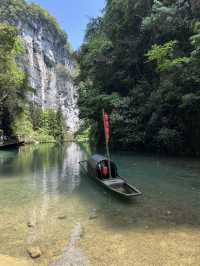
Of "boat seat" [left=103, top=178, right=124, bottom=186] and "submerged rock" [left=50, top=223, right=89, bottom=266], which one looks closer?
"submerged rock" [left=50, top=223, right=89, bottom=266]

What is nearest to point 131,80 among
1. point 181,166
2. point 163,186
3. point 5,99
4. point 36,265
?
point 181,166

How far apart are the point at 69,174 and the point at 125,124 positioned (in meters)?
10.7

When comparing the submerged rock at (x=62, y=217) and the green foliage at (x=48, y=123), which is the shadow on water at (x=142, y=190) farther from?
the green foliage at (x=48, y=123)

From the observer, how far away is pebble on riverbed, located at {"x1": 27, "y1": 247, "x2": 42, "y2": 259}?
176 inches

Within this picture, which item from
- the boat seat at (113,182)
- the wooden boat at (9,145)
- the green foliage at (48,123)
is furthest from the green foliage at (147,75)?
the green foliage at (48,123)

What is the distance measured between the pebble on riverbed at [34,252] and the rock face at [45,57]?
66684 mm

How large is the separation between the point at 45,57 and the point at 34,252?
287 ft

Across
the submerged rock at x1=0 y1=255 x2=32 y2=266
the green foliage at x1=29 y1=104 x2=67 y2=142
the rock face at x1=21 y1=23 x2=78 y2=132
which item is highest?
the rock face at x1=21 y1=23 x2=78 y2=132

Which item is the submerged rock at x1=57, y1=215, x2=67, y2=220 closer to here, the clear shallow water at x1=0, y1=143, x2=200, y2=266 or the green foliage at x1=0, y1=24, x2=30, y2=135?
the clear shallow water at x1=0, y1=143, x2=200, y2=266

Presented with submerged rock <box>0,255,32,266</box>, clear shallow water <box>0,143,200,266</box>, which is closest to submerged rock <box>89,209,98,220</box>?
clear shallow water <box>0,143,200,266</box>

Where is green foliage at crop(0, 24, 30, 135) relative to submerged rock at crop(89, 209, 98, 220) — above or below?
above

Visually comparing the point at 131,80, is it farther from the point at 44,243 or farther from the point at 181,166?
the point at 44,243

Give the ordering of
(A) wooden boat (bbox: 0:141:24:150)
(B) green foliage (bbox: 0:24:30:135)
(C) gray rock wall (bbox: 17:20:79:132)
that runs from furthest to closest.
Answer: (C) gray rock wall (bbox: 17:20:79:132) < (A) wooden boat (bbox: 0:141:24:150) < (B) green foliage (bbox: 0:24:30:135)

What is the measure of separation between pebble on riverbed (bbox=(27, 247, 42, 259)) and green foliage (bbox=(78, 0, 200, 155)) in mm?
12231
